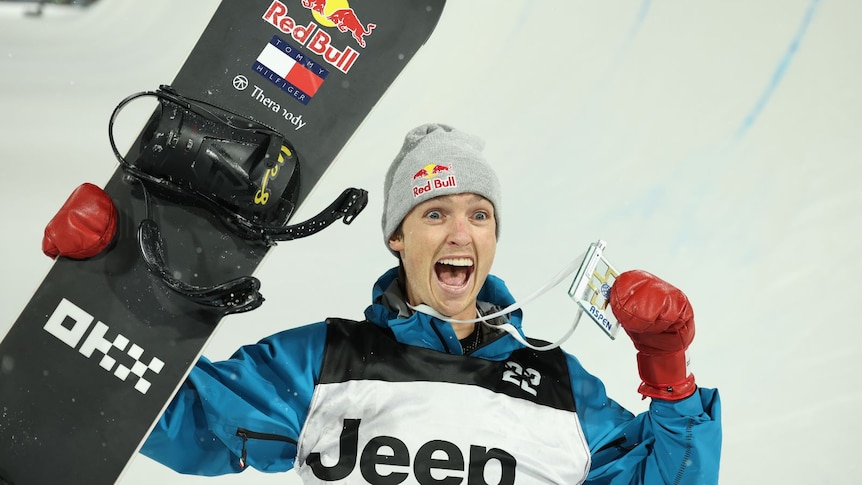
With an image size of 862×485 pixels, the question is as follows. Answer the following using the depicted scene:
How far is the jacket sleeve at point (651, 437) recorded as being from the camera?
194 centimetres

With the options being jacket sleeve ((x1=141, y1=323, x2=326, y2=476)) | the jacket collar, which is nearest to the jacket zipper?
jacket sleeve ((x1=141, y1=323, x2=326, y2=476))

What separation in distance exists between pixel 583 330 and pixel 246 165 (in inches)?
65.8

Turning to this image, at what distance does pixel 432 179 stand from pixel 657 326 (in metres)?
0.57

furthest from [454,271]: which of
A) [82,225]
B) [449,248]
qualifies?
[82,225]

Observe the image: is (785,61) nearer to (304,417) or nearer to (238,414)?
(304,417)

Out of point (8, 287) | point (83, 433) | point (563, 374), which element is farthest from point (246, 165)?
point (8, 287)

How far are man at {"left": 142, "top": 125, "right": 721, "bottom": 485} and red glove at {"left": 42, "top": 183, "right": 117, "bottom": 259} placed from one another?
0.36 metres

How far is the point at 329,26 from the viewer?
2.18 metres

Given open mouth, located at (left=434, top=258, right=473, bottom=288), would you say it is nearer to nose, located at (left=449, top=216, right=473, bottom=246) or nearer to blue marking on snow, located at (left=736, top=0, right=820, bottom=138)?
nose, located at (left=449, top=216, right=473, bottom=246)

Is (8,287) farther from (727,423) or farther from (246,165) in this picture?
(727,423)

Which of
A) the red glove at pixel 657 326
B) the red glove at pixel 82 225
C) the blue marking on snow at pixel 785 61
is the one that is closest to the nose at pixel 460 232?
the red glove at pixel 657 326

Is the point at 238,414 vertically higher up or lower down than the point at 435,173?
lower down

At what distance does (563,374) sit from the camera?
7.21 feet

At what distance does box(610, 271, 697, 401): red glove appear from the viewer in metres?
1.86
